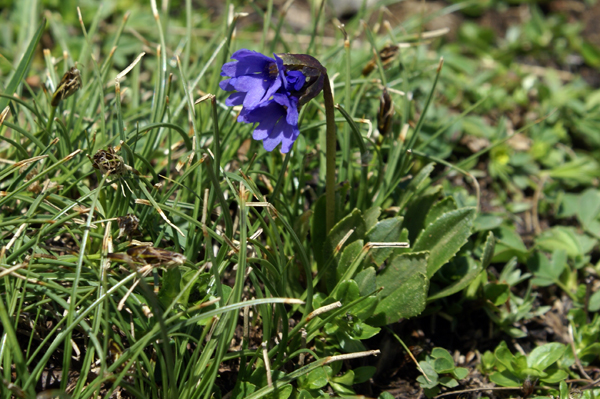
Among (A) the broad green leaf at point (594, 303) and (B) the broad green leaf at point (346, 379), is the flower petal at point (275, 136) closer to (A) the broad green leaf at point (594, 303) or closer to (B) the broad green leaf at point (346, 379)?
(B) the broad green leaf at point (346, 379)

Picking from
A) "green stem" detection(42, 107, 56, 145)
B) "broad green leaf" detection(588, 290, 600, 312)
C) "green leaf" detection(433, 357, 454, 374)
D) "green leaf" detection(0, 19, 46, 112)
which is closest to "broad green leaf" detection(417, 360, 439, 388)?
"green leaf" detection(433, 357, 454, 374)

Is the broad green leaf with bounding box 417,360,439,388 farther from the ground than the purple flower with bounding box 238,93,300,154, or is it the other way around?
the purple flower with bounding box 238,93,300,154

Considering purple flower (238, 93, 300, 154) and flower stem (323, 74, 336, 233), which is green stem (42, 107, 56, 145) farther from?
flower stem (323, 74, 336, 233)

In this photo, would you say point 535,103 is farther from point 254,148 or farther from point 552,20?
point 254,148

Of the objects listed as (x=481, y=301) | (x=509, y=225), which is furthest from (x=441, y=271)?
(x=509, y=225)

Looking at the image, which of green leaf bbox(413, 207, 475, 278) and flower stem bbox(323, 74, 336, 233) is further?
green leaf bbox(413, 207, 475, 278)

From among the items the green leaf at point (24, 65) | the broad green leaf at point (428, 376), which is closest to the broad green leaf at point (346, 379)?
the broad green leaf at point (428, 376)

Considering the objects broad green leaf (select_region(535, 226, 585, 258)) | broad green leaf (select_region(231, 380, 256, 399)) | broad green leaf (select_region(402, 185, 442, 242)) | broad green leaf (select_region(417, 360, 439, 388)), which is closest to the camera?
broad green leaf (select_region(231, 380, 256, 399))
